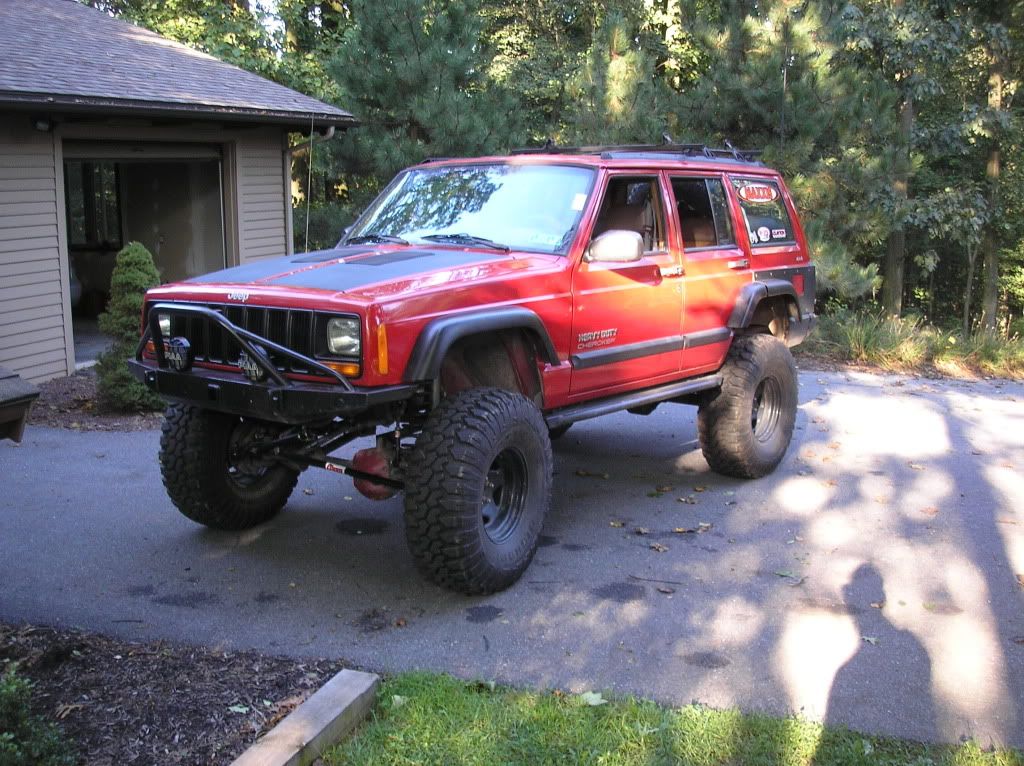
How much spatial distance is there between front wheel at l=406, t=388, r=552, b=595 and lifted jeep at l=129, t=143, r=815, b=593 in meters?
0.01

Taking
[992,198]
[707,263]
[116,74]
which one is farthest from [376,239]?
[992,198]

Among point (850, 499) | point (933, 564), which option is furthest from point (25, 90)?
point (933, 564)

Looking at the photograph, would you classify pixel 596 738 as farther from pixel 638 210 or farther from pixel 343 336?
pixel 638 210

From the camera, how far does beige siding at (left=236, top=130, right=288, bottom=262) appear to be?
13.1m

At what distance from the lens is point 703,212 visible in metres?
6.91

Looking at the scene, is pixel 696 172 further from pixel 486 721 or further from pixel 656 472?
pixel 486 721

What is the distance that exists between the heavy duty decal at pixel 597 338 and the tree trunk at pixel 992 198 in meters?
13.9

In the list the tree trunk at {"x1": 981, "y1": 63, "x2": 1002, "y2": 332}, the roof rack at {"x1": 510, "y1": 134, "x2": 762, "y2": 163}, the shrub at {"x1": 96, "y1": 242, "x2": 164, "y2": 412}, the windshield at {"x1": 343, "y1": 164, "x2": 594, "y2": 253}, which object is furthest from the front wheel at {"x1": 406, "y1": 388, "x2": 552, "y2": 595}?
the tree trunk at {"x1": 981, "y1": 63, "x2": 1002, "y2": 332}

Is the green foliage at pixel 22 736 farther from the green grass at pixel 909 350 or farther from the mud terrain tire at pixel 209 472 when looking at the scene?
the green grass at pixel 909 350

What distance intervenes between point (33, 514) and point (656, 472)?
4.22 metres

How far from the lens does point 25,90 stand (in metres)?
9.23

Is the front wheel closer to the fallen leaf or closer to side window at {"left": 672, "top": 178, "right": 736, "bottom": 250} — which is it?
the fallen leaf

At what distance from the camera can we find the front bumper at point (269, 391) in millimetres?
4438

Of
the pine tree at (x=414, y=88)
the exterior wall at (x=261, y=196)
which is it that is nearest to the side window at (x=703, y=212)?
the pine tree at (x=414, y=88)
